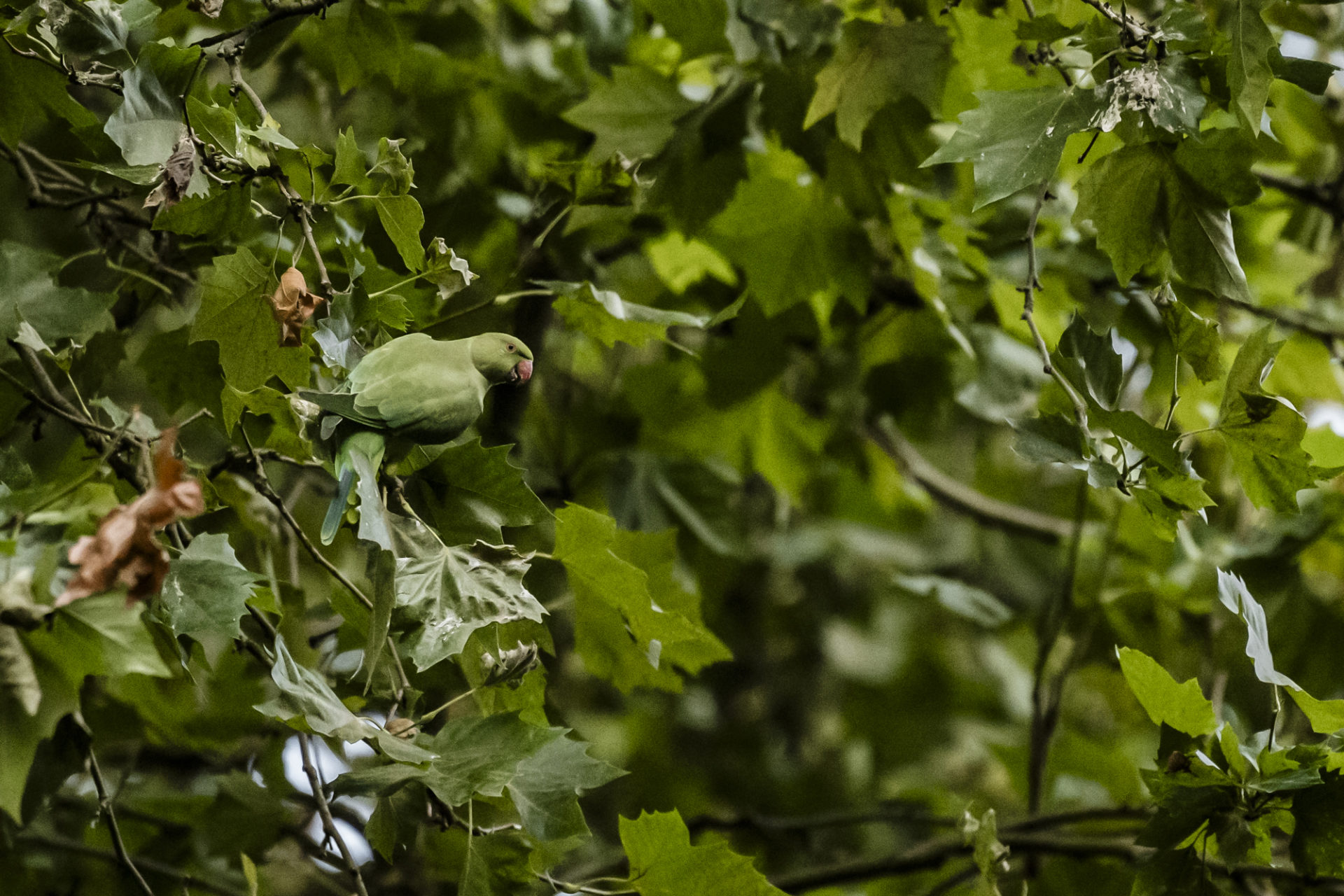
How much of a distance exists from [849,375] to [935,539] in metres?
1.12

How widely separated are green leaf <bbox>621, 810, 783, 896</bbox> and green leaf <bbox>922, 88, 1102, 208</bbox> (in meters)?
0.41

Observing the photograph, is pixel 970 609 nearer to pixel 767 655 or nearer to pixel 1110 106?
pixel 1110 106

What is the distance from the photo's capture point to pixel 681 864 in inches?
25.4

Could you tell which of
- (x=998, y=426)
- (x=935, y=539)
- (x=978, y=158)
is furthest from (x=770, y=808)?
(x=978, y=158)

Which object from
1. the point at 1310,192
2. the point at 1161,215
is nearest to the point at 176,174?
the point at 1161,215

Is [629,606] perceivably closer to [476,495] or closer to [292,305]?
[476,495]

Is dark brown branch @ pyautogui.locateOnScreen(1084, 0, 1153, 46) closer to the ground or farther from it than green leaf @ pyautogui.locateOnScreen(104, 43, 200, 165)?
farther from it

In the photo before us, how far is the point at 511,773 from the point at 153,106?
40 centimetres

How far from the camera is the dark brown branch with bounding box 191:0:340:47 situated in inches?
24.4

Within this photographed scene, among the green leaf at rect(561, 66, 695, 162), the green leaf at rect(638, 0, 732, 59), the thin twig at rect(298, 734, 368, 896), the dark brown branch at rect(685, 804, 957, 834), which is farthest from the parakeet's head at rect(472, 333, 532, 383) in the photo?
the dark brown branch at rect(685, 804, 957, 834)

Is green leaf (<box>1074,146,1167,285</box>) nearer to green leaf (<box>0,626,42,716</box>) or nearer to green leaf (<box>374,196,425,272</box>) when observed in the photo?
green leaf (<box>374,196,425,272</box>)

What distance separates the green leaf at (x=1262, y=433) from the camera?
62 centimetres

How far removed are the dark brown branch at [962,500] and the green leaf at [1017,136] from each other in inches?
27.8

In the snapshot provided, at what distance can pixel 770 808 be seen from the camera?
6.64ft
